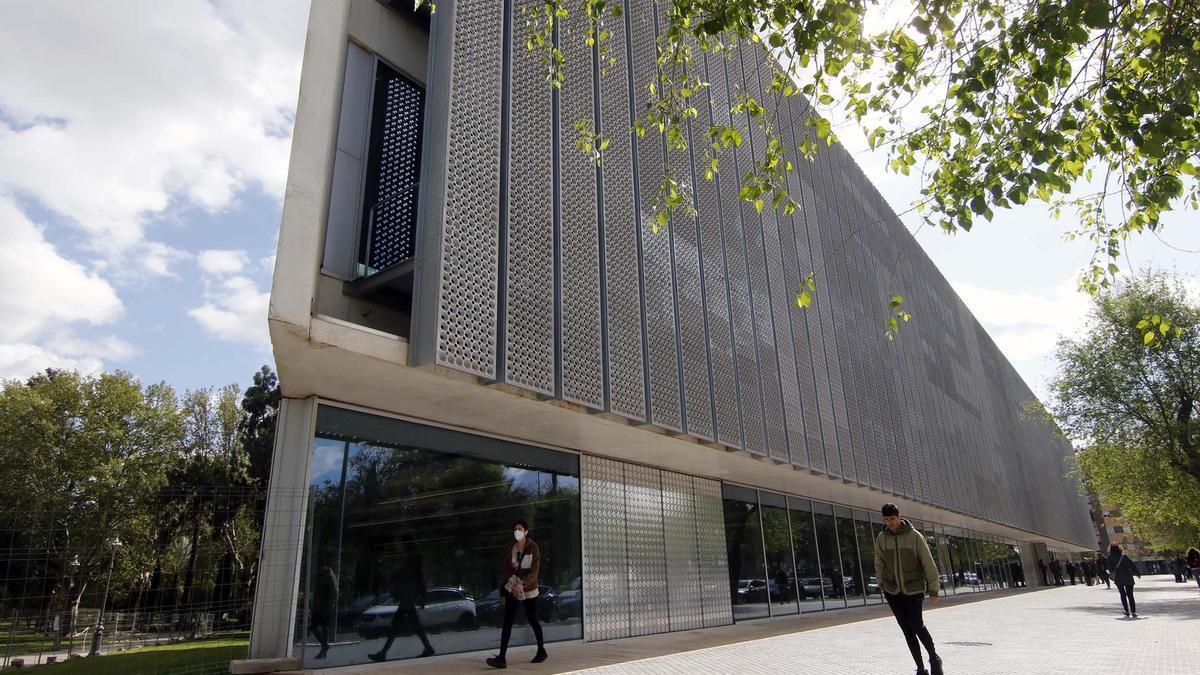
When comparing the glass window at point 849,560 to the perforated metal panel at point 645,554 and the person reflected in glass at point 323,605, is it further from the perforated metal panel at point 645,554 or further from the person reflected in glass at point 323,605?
the person reflected in glass at point 323,605

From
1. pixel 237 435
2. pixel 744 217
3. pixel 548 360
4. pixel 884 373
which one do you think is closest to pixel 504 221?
pixel 548 360

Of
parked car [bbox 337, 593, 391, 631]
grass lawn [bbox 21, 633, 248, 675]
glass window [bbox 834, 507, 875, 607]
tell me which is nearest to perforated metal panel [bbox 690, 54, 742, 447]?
parked car [bbox 337, 593, 391, 631]

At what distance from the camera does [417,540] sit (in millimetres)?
9219

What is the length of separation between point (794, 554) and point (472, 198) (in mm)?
14339

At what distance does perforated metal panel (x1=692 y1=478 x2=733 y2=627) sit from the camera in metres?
14.6

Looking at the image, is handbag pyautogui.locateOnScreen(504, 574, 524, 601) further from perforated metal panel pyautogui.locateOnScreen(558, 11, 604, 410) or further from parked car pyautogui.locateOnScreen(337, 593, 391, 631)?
perforated metal panel pyautogui.locateOnScreen(558, 11, 604, 410)

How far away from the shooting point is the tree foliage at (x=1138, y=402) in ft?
83.1

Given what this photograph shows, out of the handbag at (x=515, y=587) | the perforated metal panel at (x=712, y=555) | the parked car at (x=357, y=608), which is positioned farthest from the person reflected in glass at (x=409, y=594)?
the perforated metal panel at (x=712, y=555)

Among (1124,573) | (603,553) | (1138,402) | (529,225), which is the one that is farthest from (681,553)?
(1138,402)

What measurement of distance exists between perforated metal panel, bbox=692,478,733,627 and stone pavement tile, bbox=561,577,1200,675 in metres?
2.25

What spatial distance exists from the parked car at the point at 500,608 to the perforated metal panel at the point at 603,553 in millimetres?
704

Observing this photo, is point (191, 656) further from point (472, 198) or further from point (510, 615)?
point (472, 198)

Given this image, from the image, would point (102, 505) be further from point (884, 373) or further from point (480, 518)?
point (884, 373)

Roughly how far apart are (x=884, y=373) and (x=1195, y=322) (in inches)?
535
